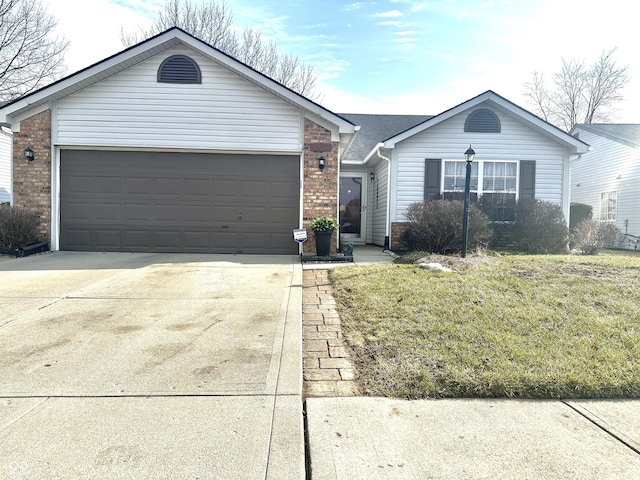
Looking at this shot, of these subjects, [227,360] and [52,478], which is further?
[227,360]

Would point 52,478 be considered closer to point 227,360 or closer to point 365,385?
point 227,360

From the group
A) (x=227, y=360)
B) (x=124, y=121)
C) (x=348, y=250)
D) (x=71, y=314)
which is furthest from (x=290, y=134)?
(x=227, y=360)

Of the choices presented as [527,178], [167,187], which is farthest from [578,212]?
[167,187]

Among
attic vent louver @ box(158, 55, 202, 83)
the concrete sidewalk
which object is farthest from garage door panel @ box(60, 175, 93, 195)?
the concrete sidewalk

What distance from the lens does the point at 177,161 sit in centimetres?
956

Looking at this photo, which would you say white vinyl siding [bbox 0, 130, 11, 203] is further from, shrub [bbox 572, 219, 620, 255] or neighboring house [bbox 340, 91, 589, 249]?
shrub [bbox 572, 219, 620, 255]

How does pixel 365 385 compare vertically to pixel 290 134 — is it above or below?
below

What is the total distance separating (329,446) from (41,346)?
2.92 meters

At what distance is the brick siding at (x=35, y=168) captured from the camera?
→ 9250 millimetres

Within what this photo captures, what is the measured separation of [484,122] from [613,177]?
8568 millimetres

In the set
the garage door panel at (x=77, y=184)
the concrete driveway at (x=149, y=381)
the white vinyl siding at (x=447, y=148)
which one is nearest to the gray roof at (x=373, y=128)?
the white vinyl siding at (x=447, y=148)

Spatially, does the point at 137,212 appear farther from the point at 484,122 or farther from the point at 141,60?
the point at 484,122

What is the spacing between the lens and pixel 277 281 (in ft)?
21.3

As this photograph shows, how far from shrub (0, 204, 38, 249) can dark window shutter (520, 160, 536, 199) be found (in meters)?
12.7
